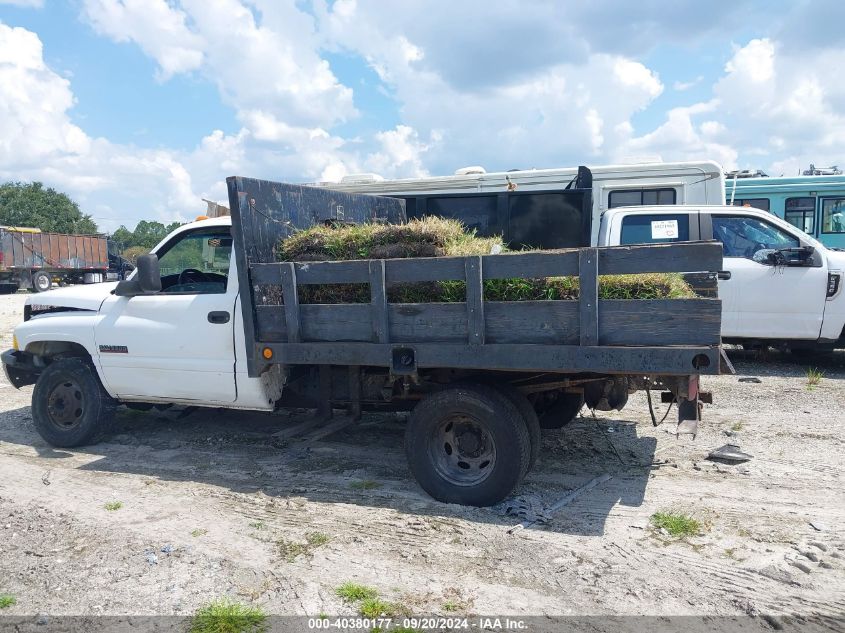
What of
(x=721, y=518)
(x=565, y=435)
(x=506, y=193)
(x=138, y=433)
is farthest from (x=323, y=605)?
(x=506, y=193)

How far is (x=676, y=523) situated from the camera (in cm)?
404

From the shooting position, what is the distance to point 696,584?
11.0 feet

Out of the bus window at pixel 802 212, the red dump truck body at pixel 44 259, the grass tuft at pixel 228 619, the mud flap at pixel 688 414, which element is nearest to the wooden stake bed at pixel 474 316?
the mud flap at pixel 688 414

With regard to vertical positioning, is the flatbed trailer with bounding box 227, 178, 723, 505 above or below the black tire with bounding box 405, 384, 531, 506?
above

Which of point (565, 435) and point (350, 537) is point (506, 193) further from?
point (350, 537)

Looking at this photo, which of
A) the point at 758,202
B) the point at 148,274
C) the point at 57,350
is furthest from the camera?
the point at 758,202

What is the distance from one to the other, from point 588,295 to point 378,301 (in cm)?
137

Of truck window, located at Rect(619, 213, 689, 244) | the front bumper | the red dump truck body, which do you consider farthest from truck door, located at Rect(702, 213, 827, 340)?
the red dump truck body

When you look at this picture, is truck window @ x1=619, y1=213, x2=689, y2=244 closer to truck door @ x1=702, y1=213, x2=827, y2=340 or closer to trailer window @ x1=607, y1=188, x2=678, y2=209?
truck door @ x1=702, y1=213, x2=827, y2=340

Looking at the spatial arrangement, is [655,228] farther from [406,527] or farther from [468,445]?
[406,527]

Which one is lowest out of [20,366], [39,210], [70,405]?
[70,405]

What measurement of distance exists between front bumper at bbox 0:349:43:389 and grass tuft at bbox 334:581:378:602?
4.38 meters

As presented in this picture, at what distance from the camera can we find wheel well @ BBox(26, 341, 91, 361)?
19.6 ft

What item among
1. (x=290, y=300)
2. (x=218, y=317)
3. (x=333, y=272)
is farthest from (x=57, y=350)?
(x=333, y=272)
